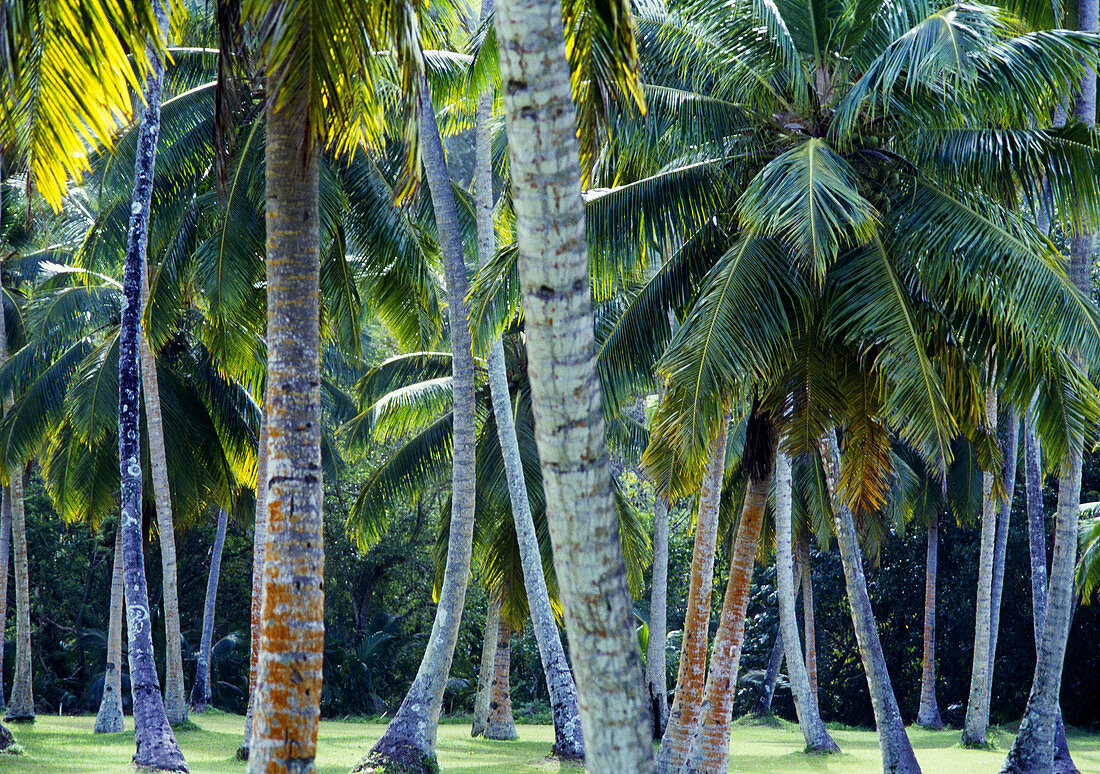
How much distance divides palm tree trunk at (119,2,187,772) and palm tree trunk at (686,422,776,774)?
20.2 ft

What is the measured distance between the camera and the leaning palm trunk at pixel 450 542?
11.1 metres

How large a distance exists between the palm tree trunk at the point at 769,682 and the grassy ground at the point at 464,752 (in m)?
3.66

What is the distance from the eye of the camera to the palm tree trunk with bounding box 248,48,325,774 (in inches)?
230

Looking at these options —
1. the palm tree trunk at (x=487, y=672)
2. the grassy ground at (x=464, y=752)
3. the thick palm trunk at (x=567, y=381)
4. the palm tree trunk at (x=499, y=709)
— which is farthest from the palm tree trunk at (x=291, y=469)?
the palm tree trunk at (x=499, y=709)

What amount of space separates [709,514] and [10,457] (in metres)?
12.3

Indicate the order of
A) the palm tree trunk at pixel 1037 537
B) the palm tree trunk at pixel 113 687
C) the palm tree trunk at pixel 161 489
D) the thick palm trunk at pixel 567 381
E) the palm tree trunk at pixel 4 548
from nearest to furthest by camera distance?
1. the thick palm trunk at pixel 567 381
2. the palm tree trunk at pixel 1037 537
3. the palm tree trunk at pixel 161 489
4. the palm tree trunk at pixel 4 548
5. the palm tree trunk at pixel 113 687

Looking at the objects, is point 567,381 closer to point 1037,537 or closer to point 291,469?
point 291,469

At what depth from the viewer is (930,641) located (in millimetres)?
22625

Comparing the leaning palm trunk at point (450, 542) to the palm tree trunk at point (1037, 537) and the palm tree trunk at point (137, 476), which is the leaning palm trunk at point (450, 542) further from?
the palm tree trunk at point (1037, 537)

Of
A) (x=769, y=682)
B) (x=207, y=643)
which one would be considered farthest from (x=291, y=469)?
(x=769, y=682)

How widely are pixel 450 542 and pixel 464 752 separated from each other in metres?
6.53

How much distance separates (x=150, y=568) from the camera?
2734cm

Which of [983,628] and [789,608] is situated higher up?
[789,608]

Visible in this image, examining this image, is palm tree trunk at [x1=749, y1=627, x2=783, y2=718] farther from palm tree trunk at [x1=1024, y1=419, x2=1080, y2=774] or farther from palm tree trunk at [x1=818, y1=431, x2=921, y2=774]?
palm tree trunk at [x1=818, y1=431, x2=921, y2=774]
